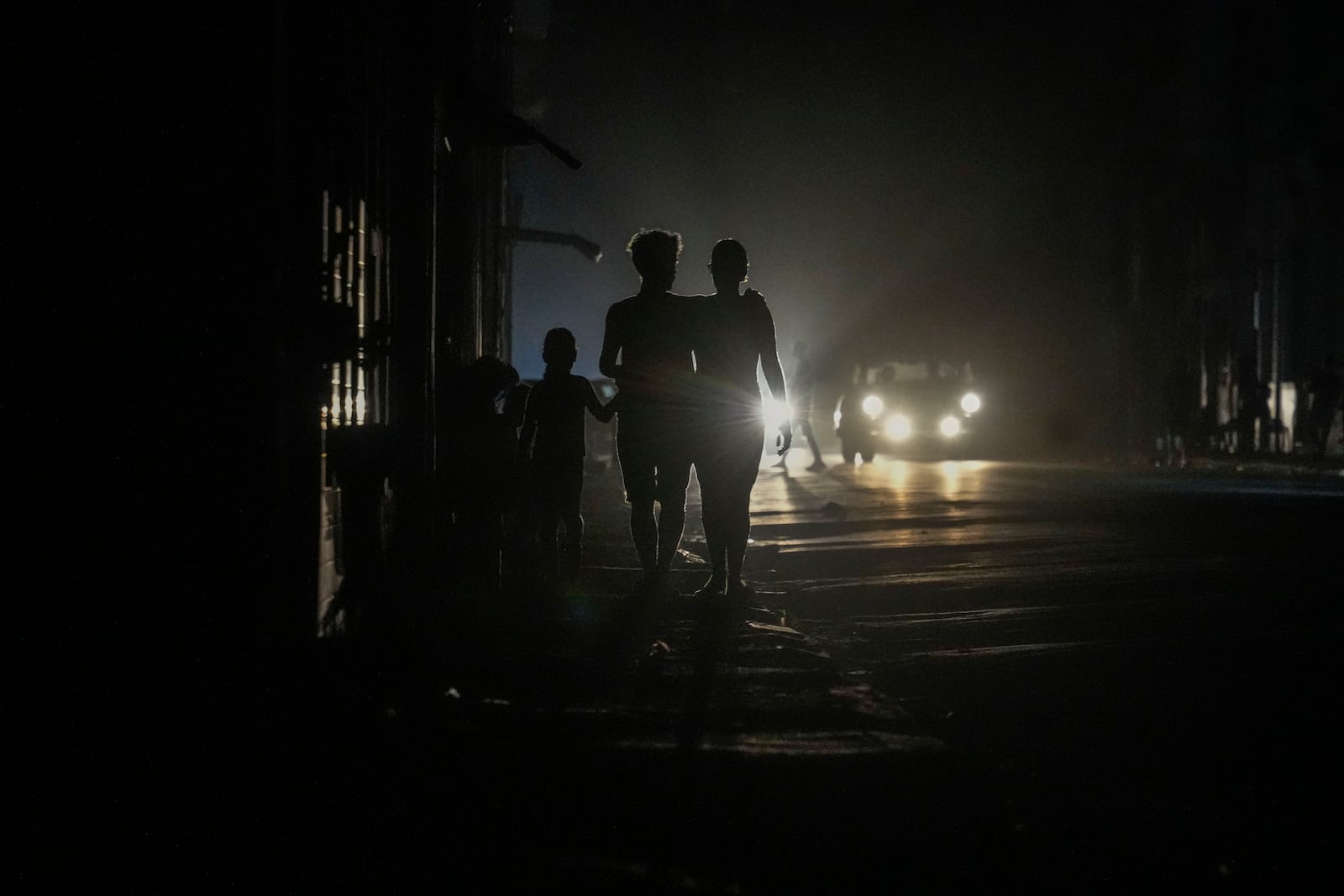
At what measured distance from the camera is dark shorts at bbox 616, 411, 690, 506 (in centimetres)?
540

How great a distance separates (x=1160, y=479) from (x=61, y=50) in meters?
16.0

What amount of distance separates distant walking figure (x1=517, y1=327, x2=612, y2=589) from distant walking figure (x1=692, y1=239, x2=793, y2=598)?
0.92m

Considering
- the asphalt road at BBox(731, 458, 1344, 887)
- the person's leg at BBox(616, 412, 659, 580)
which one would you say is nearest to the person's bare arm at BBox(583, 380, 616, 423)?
the person's leg at BBox(616, 412, 659, 580)

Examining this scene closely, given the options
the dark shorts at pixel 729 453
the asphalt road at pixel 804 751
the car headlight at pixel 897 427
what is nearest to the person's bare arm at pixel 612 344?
the dark shorts at pixel 729 453

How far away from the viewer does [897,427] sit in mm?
28438

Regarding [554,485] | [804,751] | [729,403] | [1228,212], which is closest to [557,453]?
[554,485]

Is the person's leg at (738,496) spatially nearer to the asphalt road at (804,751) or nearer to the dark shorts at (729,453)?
the dark shorts at (729,453)

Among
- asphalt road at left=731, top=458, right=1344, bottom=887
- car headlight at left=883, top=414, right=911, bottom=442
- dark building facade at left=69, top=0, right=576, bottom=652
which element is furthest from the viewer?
car headlight at left=883, top=414, right=911, bottom=442

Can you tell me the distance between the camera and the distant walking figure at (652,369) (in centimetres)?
541

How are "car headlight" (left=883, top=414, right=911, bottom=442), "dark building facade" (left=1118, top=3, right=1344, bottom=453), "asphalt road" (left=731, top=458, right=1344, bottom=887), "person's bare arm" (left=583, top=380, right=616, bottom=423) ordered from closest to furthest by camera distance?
"asphalt road" (left=731, top=458, right=1344, bottom=887), "person's bare arm" (left=583, top=380, right=616, bottom=423), "dark building facade" (left=1118, top=3, right=1344, bottom=453), "car headlight" (left=883, top=414, right=911, bottom=442)

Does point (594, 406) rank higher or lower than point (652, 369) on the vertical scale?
lower

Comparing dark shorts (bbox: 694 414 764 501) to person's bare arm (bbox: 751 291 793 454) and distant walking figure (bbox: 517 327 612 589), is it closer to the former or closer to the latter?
person's bare arm (bbox: 751 291 793 454)

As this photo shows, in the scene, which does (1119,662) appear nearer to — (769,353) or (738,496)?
(738,496)

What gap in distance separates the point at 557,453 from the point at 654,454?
93 cm
